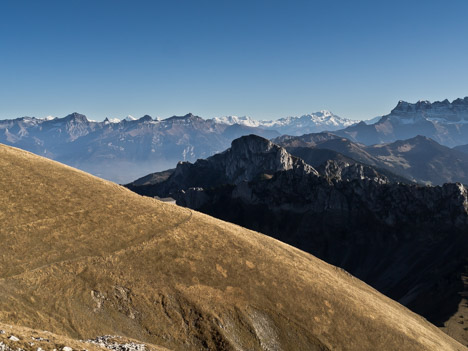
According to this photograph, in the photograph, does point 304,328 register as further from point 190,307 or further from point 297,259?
point 297,259

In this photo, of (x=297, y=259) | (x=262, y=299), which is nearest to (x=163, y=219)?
(x=262, y=299)

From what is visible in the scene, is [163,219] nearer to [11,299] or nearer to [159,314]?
[159,314]

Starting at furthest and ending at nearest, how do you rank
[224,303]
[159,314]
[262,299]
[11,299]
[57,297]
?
1. [262,299]
2. [224,303]
3. [159,314]
4. [57,297]
5. [11,299]

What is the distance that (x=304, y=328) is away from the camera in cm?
5422

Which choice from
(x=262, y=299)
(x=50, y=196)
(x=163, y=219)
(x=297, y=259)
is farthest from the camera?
(x=297, y=259)

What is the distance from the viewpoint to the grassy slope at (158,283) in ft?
148

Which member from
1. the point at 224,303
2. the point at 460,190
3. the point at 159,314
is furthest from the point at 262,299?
the point at 460,190

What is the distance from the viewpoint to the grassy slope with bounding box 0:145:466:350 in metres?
45.2

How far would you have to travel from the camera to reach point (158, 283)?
2053 inches

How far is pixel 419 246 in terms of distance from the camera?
628 feet

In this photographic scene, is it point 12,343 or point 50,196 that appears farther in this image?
point 50,196

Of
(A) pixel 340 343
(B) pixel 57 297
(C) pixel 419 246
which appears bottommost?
(C) pixel 419 246

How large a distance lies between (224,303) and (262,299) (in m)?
7.48

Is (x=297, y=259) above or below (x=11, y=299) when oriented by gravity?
below
